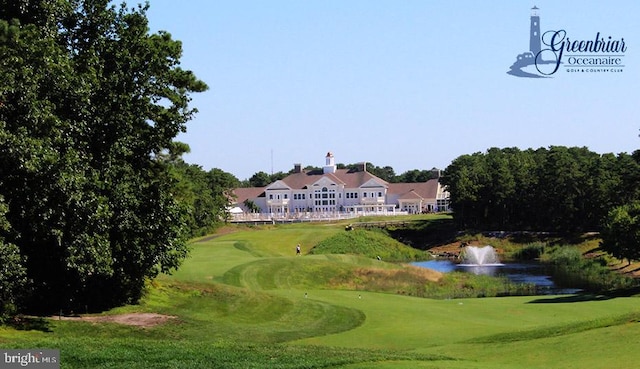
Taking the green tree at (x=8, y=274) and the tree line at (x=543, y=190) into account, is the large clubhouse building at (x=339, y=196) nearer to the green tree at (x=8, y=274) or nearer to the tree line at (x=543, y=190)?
the tree line at (x=543, y=190)

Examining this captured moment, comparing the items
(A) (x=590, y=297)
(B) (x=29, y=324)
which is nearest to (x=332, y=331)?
(B) (x=29, y=324)

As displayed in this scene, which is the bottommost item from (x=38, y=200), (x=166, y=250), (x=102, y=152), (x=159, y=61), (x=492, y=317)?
(x=492, y=317)

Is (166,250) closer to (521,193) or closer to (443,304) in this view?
(443,304)

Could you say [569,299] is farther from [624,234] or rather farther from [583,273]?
[583,273]

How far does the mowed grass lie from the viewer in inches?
→ 757

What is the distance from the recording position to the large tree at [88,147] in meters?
23.2

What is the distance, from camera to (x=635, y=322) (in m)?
23.2

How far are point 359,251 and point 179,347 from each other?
219 ft

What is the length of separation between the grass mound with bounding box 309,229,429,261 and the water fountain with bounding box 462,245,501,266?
19.3 feet

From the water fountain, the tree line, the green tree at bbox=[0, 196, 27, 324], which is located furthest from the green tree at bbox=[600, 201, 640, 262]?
the green tree at bbox=[0, 196, 27, 324]

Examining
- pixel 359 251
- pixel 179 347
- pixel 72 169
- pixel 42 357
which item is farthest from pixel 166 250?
pixel 359 251

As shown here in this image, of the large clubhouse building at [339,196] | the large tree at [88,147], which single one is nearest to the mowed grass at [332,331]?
the large tree at [88,147]

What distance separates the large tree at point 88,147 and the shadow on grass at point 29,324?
1216mm

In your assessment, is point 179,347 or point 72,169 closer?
point 179,347
